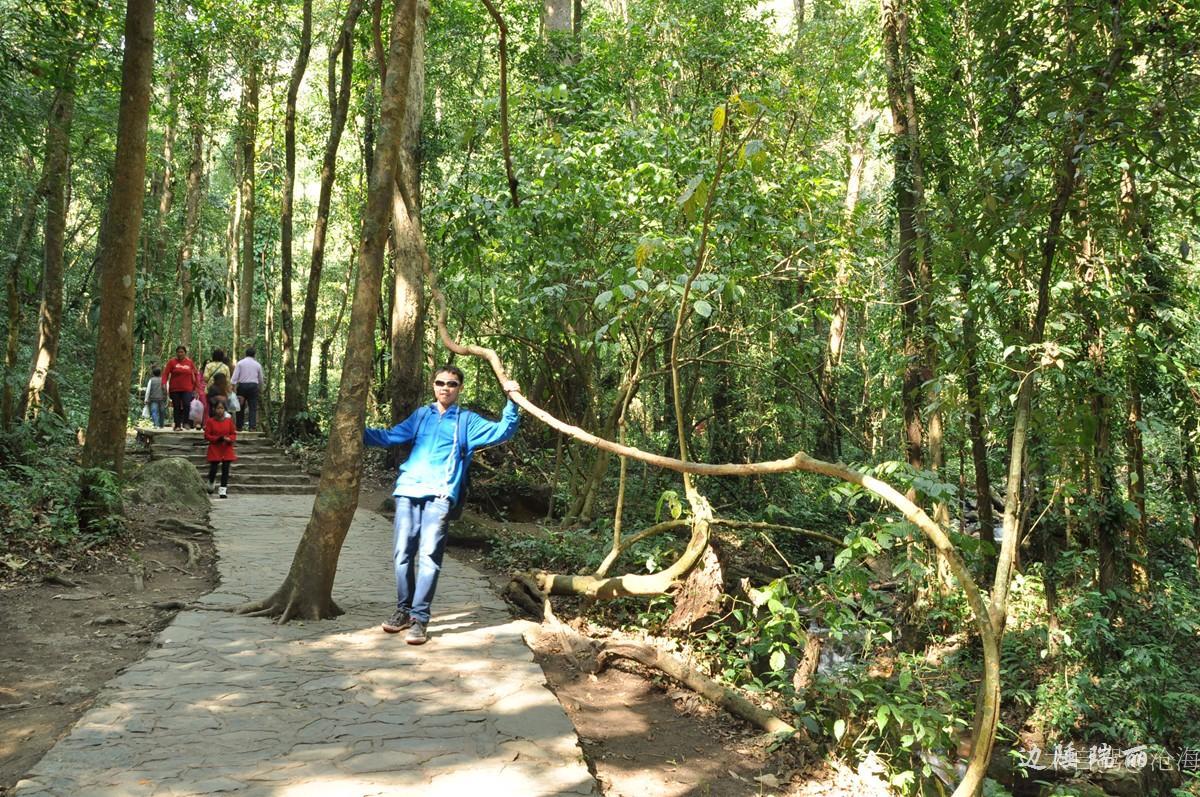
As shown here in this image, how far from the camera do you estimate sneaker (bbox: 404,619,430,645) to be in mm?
6031

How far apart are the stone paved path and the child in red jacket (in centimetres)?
594

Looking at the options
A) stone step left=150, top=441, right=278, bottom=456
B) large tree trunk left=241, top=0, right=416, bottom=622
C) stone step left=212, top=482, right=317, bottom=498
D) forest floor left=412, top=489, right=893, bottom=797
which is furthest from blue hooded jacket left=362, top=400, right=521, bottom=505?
stone step left=150, top=441, right=278, bottom=456

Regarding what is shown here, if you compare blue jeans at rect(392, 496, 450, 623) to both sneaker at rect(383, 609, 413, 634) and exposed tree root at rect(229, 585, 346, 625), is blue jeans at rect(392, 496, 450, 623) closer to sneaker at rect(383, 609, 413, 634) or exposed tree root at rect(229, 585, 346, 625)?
sneaker at rect(383, 609, 413, 634)

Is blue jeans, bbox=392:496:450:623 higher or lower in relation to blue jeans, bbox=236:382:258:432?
lower

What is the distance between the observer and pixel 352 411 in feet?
21.4

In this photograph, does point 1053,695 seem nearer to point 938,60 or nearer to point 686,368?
point 686,368

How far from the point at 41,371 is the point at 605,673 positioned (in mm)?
11408

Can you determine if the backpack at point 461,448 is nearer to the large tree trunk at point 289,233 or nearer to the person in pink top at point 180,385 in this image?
the large tree trunk at point 289,233

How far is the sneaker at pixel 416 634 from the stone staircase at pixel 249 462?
838 cm

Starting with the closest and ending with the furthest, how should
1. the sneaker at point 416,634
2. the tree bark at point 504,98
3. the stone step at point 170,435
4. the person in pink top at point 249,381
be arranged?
the sneaker at point 416,634, the tree bark at point 504,98, the stone step at point 170,435, the person in pink top at point 249,381

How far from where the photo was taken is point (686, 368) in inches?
505

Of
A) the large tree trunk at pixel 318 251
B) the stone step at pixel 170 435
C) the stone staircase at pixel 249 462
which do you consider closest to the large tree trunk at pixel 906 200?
the stone staircase at pixel 249 462

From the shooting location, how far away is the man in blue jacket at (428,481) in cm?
610

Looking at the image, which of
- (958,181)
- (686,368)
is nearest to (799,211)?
A: (958,181)
